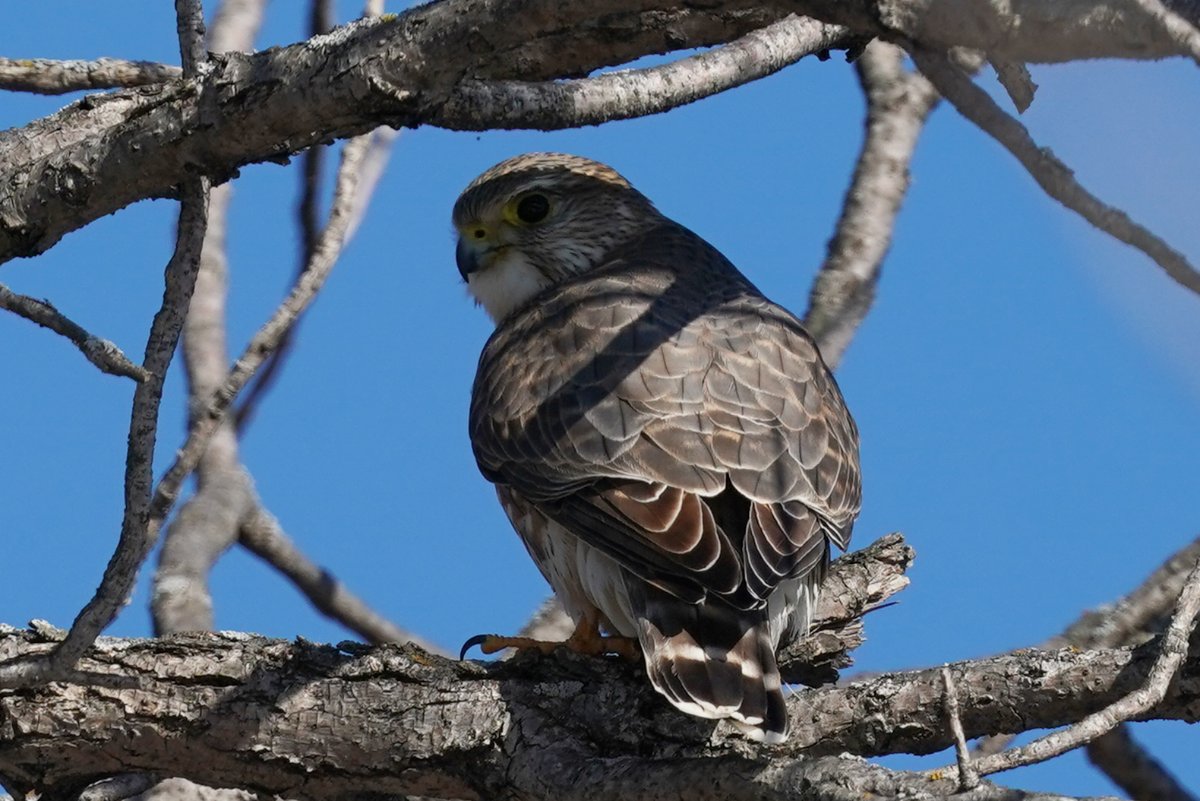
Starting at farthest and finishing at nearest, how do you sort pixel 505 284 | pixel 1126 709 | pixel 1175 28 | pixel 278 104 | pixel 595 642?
pixel 505 284 < pixel 595 642 < pixel 278 104 < pixel 1126 709 < pixel 1175 28

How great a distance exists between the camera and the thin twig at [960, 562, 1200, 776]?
234 centimetres

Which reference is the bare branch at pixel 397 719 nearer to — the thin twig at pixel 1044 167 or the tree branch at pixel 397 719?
the tree branch at pixel 397 719

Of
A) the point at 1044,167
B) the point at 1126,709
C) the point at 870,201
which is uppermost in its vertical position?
the point at 870,201

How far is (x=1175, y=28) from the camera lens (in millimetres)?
1919

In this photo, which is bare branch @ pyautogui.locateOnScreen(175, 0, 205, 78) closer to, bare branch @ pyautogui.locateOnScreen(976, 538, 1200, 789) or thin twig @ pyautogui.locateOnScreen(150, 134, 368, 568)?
thin twig @ pyautogui.locateOnScreen(150, 134, 368, 568)

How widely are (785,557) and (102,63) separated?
219 centimetres

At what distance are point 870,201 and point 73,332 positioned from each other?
3357 mm

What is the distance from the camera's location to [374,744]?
3.52 metres

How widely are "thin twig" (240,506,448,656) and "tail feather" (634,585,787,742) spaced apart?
5.44 feet

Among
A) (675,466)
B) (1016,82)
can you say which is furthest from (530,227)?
(1016,82)

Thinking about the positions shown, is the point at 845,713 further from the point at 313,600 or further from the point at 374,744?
the point at 313,600

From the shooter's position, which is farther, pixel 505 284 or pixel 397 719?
pixel 505 284

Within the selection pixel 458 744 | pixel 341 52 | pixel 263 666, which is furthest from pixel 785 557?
pixel 341 52

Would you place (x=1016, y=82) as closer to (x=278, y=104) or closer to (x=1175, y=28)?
(x=1175, y=28)
